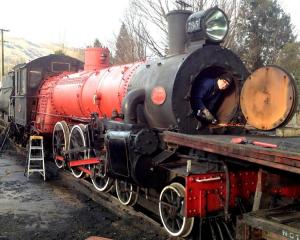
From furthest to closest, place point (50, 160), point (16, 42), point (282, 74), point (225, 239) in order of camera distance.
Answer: point (16, 42) → point (50, 160) → point (225, 239) → point (282, 74)

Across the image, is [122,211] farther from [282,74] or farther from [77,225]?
[282,74]

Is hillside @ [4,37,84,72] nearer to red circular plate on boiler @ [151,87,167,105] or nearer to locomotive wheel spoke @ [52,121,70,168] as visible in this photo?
locomotive wheel spoke @ [52,121,70,168]

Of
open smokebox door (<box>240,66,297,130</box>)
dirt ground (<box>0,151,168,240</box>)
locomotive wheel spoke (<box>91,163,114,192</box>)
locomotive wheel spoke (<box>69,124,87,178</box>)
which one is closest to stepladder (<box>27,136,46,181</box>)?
dirt ground (<box>0,151,168,240</box>)

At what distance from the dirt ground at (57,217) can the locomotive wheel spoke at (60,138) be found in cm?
95

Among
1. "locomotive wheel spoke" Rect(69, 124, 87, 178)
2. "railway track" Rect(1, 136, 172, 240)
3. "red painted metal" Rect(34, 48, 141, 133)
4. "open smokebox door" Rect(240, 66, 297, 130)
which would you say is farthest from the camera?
"locomotive wheel spoke" Rect(69, 124, 87, 178)

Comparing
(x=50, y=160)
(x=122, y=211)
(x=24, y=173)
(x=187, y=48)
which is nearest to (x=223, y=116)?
(x=187, y=48)

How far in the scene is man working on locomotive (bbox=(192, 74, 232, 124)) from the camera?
18.1ft

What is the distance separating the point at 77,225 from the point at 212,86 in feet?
9.43

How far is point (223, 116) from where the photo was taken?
232 inches

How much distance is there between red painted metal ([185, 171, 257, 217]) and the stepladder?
18.7 feet

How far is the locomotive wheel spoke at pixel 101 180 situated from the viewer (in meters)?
7.35

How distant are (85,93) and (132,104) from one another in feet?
10.3

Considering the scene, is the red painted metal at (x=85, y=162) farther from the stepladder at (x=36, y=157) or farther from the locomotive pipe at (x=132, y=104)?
the locomotive pipe at (x=132, y=104)

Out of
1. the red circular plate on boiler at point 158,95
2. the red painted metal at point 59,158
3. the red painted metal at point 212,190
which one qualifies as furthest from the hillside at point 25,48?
the red painted metal at point 212,190
